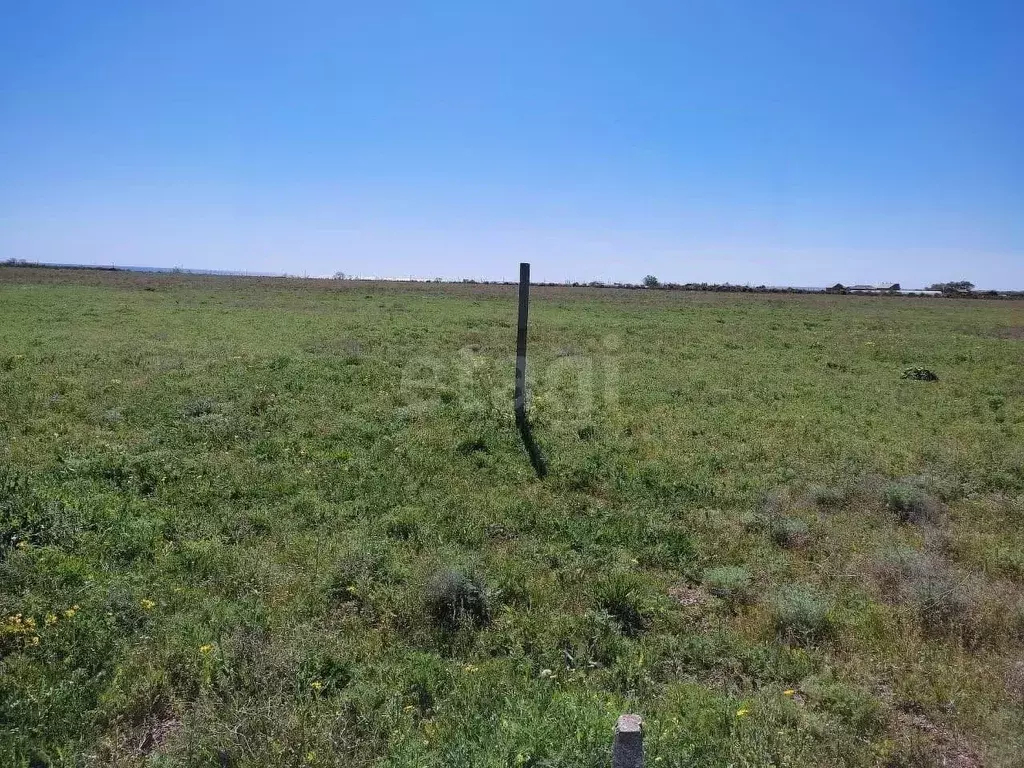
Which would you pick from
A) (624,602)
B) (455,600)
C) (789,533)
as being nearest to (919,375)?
(789,533)

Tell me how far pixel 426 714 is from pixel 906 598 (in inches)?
170

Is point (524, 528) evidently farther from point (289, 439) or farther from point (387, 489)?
point (289, 439)

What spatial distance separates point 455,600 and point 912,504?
238 inches

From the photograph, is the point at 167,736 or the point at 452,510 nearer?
the point at 167,736

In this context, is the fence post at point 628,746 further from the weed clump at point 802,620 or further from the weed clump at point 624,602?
the weed clump at point 802,620

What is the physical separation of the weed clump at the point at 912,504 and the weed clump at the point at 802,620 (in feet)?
10.3

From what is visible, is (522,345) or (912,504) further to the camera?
(522,345)

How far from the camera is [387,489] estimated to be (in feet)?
26.5

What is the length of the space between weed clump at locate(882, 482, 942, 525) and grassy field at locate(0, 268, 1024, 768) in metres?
0.03

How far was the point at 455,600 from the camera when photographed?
536 cm

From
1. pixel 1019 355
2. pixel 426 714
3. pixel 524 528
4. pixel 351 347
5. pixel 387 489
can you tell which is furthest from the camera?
pixel 1019 355

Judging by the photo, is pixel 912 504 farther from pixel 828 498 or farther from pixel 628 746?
pixel 628 746

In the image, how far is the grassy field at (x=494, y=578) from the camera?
392cm

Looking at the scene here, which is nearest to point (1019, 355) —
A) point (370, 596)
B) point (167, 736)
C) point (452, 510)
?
point (452, 510)
